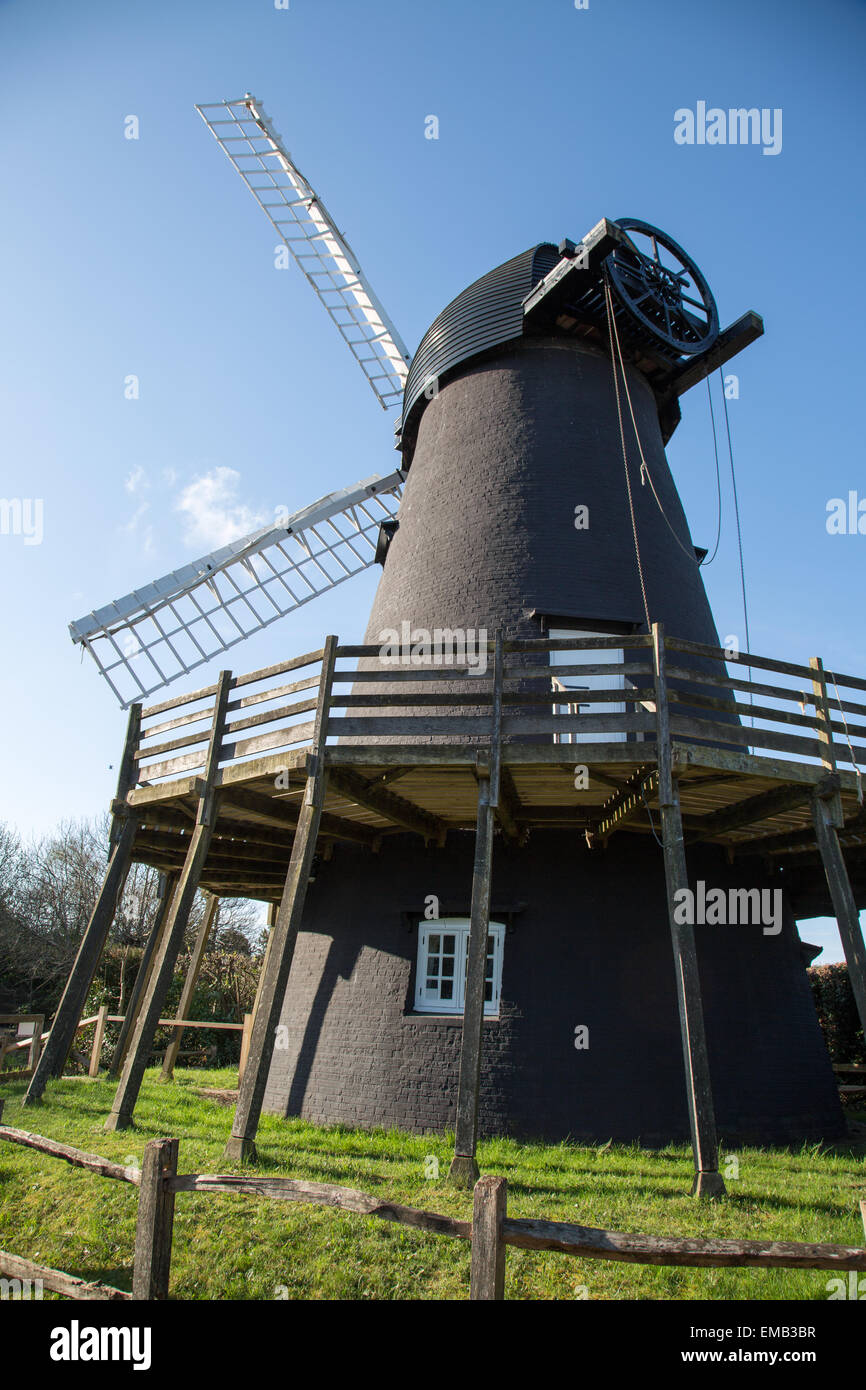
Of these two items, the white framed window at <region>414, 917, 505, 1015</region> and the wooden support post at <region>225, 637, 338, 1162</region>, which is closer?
the wooden support post at <region>225, 637, 338, 1162</region>

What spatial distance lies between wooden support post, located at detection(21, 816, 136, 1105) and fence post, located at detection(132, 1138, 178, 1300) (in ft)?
17.1

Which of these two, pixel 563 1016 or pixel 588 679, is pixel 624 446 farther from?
pixel 563 1016

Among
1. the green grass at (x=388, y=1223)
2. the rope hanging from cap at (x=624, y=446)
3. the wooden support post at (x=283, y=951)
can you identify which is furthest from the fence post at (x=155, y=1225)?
the rope hanging from cap at (x=624, y=446)

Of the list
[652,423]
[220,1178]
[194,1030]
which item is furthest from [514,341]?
[194,1030]

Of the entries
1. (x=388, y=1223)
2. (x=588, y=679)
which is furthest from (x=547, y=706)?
(x=388, y=1223)

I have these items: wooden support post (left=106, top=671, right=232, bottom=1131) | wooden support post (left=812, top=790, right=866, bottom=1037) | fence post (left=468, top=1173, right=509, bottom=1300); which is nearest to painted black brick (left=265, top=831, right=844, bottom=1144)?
wooden support post (left=812, top=790, right=866, bottom=1037)

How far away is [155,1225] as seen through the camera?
4496mm

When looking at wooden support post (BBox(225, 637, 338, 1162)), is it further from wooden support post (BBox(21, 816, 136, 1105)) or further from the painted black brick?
wooden support post (BBox(21, 816, 136, 1105))

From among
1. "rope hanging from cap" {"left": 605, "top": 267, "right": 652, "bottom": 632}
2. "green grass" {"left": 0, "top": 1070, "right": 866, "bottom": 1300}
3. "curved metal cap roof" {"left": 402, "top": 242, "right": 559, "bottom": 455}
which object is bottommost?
"green grass" {"left": 0, "top": 1070, "right": 866, "bottom": 1300}

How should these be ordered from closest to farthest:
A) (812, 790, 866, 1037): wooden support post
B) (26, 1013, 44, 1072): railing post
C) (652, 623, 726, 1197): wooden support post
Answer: (652, 623, 726, 1197): wooden support post, (812, 790, 866, 1037): wooden support post, (26, 1013, 44, 1072): railing post

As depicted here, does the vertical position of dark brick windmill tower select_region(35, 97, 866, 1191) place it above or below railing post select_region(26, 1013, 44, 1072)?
above

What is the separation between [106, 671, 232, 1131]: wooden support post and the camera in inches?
329

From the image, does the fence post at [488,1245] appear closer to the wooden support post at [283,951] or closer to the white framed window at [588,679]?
the wooden support post at [283,951]

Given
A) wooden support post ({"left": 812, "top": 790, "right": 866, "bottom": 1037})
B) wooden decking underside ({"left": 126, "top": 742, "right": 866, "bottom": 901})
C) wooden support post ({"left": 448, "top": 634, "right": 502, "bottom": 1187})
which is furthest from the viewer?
wooden decking underside ({"left": 126, "top": 742, "right": 866, "bottom": 901})
